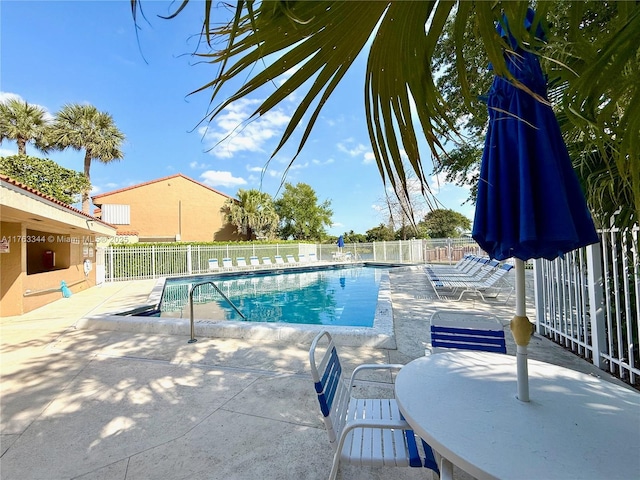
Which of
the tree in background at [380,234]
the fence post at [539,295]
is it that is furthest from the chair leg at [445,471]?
the tree in background at [380,234]

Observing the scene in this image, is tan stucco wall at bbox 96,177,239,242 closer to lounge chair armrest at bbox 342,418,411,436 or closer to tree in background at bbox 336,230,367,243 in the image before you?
tree in background at bbox 336,230,367,243

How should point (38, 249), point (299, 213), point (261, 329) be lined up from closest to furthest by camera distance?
point (261, 329) < point (38, 249) < point (299, 213)

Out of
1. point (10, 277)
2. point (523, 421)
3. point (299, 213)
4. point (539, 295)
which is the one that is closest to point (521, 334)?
point (523, 421)

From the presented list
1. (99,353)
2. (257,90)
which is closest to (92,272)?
(99,353)

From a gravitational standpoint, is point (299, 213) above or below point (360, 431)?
above

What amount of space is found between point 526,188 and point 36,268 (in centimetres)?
1417

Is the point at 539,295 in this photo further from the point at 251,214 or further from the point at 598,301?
the point at 251,214

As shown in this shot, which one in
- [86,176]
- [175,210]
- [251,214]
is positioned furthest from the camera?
[251,214]

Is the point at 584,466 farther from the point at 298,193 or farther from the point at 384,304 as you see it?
the point at 298,193

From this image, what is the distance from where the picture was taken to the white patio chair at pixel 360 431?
135 centimetres

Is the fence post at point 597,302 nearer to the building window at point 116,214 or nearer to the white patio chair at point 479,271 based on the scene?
the white patio chair at point 479,271

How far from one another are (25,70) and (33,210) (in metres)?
4.32

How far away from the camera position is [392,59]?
3.11ft

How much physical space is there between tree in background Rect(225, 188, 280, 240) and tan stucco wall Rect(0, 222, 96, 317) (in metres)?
12.6
